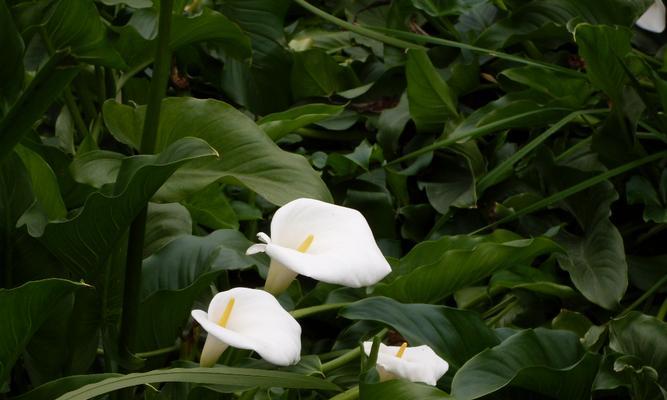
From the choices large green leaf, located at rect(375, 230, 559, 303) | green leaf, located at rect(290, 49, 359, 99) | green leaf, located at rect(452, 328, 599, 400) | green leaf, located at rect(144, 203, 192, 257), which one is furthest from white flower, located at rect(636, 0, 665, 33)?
green leaf, located at rect(144, 203, 192, 257)

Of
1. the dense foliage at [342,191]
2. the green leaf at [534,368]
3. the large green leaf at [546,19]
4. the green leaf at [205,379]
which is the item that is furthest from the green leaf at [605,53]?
the green leaf at [205,379]

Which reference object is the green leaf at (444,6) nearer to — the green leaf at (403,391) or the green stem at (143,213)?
the green stem at (143,213)

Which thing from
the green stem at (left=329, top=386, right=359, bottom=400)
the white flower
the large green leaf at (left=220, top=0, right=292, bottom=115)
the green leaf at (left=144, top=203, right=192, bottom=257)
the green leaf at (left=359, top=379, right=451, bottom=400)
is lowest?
the large green leaf at (left=220, top=0, right=292, bottom=115)

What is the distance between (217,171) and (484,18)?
81cm

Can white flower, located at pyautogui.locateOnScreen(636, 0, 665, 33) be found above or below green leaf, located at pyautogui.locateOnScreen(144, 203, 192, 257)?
above

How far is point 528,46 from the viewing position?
148 centimetres

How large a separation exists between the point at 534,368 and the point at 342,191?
22.6 inches

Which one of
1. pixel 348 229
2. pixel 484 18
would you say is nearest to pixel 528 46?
pixel 484 18

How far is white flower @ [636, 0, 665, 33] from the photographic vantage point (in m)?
1.43

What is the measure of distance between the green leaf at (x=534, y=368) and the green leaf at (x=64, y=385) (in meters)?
0.27

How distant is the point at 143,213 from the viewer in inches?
30.8

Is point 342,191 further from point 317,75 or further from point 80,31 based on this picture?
point 80,31

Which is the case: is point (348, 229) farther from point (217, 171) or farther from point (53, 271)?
point (53, 271)

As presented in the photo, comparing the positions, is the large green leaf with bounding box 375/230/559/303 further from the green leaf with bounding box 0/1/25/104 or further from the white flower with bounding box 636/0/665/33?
the white flower with bounding box 636/0/665/33
